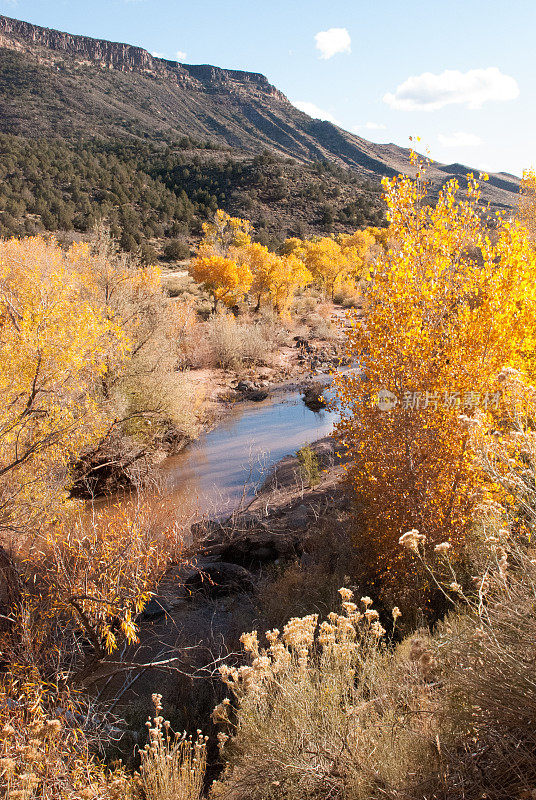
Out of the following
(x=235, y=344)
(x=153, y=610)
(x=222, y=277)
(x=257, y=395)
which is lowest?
(x=153, y=610)

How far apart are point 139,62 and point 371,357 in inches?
5453

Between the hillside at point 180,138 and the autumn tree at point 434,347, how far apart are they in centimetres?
4140

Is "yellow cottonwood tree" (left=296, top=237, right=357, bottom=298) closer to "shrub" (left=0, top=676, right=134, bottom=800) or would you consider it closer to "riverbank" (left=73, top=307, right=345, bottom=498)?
"riverbank" (left=73, top=307, right=345, bottom=498)

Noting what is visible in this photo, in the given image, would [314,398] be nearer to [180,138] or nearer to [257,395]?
[257,395]

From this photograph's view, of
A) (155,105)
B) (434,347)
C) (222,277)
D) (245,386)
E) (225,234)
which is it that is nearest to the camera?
(434,347)

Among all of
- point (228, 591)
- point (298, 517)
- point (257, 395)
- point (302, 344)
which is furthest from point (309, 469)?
point (302, 344)

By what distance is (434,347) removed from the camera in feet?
20.6

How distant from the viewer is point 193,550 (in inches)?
377

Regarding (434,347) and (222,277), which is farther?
(222,277)

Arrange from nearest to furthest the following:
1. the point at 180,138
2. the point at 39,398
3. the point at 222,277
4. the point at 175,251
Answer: the point at 39,398
the point at 222,277
the point at 175,251
the point at 180,138

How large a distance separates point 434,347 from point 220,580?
19.4 feet

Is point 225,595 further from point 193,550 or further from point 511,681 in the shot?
point 511,681

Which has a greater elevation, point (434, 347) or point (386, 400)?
point (434, 347)

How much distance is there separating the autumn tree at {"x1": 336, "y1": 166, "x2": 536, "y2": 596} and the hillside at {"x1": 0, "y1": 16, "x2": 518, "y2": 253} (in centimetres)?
4140
